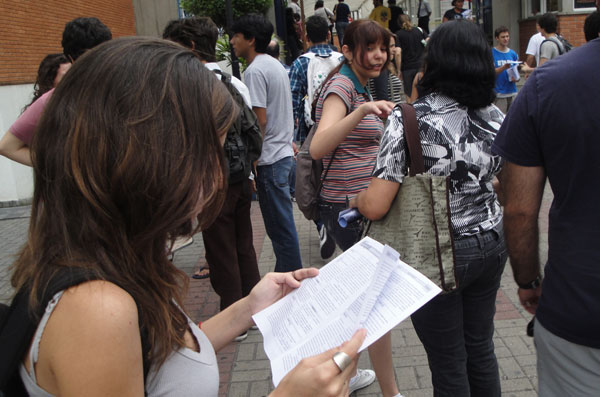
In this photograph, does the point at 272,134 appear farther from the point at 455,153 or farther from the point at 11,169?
the point at 11,169

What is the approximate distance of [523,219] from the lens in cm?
177

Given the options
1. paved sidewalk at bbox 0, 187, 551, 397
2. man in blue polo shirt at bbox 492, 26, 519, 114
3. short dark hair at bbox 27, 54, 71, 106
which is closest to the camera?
paved sidewalk at bbox 0, 187, 551, 397

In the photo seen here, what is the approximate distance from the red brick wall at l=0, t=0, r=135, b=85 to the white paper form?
8.59m

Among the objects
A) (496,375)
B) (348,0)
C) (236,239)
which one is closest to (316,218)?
(236,239)

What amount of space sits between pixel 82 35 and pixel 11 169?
595cm

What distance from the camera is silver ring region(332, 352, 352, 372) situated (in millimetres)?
1151

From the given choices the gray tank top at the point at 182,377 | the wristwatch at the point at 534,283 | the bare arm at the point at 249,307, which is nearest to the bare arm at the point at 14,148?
the bare arm at the point at 249,307

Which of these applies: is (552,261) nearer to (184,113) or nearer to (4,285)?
(184,113)

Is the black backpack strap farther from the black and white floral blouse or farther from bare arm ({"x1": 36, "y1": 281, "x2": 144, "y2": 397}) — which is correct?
the black and white floral blouse

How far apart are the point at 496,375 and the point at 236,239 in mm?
2047

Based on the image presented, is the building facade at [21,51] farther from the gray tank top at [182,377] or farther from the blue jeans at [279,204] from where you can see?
the gray tank top at [182,377]

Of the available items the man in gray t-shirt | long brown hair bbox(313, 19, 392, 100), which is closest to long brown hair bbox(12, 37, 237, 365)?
long brown hair bbox(313, 19, 392, 100)

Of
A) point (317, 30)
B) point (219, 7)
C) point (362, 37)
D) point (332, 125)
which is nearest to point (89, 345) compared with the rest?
point (332, 125)

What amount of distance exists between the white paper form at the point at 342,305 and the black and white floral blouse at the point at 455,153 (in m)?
0.56
